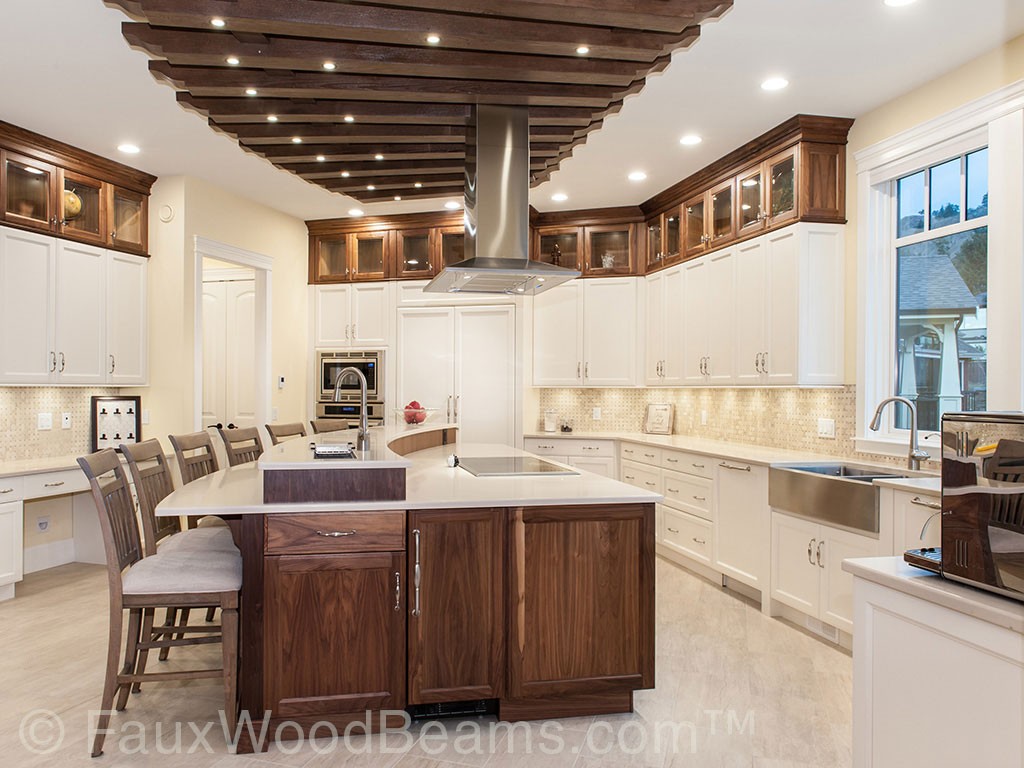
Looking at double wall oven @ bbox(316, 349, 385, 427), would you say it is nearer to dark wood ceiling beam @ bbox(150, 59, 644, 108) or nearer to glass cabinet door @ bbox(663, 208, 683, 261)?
glass cabinet door @ bbox(663, 208, 683, 261)

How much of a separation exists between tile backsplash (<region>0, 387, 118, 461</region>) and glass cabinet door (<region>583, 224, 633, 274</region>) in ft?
13.9

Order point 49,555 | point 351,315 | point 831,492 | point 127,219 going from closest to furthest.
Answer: point 831,492
point 49,555
point 127,219
point 351,315

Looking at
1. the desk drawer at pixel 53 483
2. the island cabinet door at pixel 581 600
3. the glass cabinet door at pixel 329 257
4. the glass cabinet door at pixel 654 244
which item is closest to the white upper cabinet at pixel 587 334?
the glass cabinet door at pixel 654 244

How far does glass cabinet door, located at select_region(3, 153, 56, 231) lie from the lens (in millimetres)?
4410

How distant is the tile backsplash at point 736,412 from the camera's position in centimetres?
425

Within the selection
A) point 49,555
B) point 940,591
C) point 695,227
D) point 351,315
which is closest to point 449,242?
point 351,315

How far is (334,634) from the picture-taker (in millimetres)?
2570

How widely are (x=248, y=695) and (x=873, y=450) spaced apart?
342 cm

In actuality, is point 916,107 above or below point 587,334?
above

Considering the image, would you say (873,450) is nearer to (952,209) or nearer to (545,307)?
(952,209)

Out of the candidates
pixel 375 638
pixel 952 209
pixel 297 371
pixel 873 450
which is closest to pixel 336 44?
pixel 375 638

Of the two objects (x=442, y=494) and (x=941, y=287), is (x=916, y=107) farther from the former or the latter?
(x=442, y=494)

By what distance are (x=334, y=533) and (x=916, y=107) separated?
3714mm

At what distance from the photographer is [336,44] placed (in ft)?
9.22
